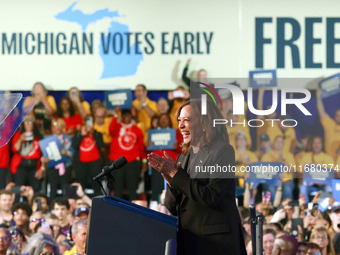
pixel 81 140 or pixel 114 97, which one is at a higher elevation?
pixel 114 97

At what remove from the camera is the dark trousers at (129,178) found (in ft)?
26.1

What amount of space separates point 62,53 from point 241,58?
227cm

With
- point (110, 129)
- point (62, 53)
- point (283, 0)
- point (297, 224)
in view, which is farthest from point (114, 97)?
point (297, 224)

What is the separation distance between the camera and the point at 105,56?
880cm

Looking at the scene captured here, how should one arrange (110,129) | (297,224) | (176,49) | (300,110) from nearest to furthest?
1. (300,110)
2. (297,224)
3. (110,129)
4. (176,49)

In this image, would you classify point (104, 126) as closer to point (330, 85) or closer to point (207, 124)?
point (330, 85)

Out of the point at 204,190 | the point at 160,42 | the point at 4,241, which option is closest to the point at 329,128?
the point at 4,241

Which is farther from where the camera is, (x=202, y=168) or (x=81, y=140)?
(x=81, y=140)

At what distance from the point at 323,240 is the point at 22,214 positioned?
2919mm

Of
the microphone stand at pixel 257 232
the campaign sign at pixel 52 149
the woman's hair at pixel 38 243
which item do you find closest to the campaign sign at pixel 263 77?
the campaign sign at pixel 52 149

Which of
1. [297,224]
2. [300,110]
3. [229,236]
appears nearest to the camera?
[229,236]

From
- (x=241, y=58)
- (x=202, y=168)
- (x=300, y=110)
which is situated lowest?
(x=202, y=168)

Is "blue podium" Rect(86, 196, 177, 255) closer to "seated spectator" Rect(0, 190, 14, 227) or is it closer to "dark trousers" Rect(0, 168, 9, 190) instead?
"seated spectator" Rect(0, 190, 14, 227)

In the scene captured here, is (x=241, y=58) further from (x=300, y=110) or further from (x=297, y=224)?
(x=300, y=110)
